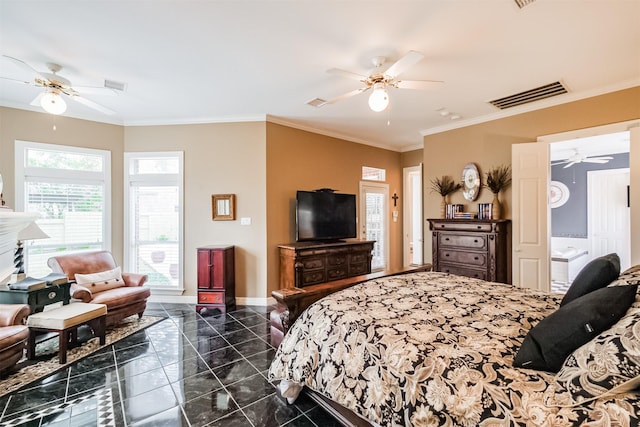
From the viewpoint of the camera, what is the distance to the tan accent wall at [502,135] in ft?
11.3

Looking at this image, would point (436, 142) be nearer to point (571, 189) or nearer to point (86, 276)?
point (571, 189)

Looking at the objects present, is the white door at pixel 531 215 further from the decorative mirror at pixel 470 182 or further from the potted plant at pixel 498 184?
the decorative mirror at pixel 470 182

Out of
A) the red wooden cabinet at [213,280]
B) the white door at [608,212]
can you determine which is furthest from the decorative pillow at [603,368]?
the white door at [608,212]

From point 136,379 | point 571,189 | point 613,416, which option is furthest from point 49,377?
point 571,189

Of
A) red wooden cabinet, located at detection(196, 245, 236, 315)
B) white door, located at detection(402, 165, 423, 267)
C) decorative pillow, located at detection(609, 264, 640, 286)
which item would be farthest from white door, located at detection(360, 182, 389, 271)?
decorative pillow, located at detection(609, 264, 640, 286)

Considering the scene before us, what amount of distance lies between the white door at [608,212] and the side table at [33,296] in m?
9.13

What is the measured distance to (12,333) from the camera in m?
2.38

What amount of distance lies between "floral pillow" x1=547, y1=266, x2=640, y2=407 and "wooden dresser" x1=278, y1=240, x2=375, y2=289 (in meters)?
3.41

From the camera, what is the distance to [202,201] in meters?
4.59

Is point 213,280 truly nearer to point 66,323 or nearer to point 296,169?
point 66,323

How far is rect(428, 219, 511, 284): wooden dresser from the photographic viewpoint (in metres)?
4.04

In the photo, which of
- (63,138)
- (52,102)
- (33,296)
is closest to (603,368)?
(33,296)

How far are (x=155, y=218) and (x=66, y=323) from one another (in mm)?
2258

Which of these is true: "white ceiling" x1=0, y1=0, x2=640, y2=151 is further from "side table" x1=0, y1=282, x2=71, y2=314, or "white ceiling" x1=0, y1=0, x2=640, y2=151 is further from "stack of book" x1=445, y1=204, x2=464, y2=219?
"side table" x1=0, y1=282, x2=71, y2=314
